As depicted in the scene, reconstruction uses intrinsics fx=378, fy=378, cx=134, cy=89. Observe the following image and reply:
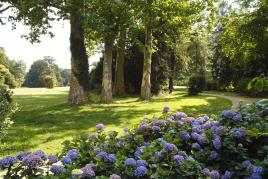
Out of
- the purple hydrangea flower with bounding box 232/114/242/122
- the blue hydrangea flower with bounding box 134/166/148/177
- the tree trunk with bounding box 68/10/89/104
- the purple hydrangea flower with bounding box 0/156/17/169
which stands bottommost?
the blue hydrangea flower with bounding box 134/166/148/177

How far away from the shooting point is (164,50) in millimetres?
35438

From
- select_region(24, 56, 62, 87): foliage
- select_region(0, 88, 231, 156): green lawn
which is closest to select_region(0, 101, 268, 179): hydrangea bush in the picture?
select_region(0, 88, 231, 156): green lawn

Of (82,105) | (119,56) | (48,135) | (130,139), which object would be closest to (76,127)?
(48,135)

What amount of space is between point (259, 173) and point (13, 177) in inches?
102

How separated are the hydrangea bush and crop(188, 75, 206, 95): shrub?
30.4 metres

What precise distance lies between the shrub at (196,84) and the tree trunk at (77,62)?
16243 mm

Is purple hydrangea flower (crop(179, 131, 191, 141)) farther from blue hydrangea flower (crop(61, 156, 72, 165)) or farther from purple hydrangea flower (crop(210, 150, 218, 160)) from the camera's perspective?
blue hydrangea flower (crop(61, 156, 72, 165))

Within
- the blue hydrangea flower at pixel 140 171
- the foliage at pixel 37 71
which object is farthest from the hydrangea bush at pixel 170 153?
the foliage at pixel 37 71

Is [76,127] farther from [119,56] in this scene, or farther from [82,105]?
[119,56]

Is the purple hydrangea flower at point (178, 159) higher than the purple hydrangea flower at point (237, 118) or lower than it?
lower

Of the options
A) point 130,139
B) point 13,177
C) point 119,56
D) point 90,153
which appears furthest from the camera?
point 119,56

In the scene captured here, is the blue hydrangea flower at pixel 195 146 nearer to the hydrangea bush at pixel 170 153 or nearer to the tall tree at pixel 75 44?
the hydrangea bush at pixel 170 153

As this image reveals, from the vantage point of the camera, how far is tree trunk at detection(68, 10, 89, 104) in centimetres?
2214

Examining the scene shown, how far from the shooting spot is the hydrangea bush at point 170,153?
398 centimetres
